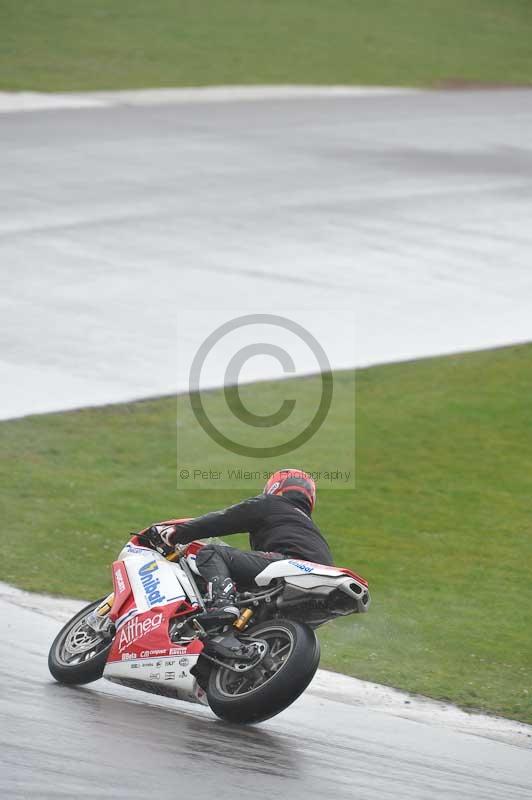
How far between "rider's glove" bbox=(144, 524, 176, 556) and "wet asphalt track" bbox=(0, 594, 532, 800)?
3.12 ft

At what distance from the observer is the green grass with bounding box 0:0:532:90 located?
121 feet

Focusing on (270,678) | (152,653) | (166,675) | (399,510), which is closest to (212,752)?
(270,678)

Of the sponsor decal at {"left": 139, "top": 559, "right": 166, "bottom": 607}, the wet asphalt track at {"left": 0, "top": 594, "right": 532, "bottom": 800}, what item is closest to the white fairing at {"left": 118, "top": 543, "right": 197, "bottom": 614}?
the sponsor decal at {"left": 139, "top": 559, "right": 166, "bottom": 607}

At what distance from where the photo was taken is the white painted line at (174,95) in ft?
108

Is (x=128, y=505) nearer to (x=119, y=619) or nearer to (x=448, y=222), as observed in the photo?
(x=119, y=619)

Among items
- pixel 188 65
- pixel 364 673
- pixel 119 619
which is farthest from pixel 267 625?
pixel 188 65

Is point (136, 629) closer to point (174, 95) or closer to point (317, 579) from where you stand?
point (317, 579)

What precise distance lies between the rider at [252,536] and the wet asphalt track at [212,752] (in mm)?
861

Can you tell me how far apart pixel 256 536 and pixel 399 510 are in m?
6.02

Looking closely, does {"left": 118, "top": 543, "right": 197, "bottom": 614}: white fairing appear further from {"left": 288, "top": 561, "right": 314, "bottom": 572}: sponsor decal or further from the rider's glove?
{"left": 288, "top": 561, "right": 314, "bottom": 572}: sponsor decal

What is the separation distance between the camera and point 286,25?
43.9 meters

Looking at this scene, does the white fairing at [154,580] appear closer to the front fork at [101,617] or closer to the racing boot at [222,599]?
the racing boot at [222,599]

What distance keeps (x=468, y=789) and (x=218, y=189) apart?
70.9ft

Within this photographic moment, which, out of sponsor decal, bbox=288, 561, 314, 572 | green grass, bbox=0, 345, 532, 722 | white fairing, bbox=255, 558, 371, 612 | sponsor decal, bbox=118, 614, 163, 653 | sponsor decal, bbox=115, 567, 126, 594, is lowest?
green grass, bbox=0, 345, 532, 722
